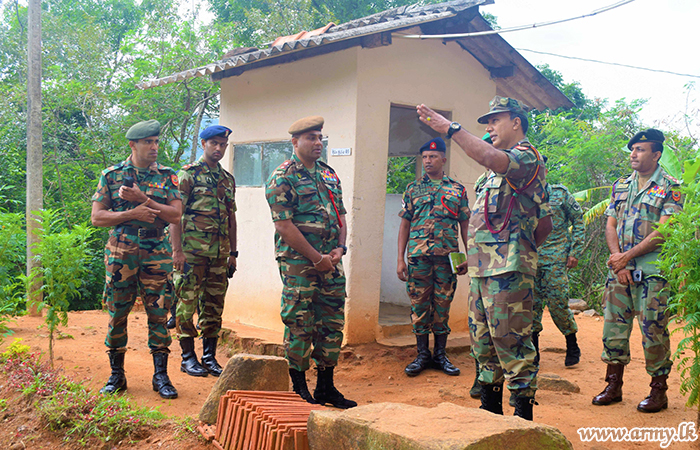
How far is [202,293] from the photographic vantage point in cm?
493

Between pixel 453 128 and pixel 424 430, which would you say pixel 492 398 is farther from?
pixel 453 128

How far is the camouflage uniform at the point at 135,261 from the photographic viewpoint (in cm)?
401

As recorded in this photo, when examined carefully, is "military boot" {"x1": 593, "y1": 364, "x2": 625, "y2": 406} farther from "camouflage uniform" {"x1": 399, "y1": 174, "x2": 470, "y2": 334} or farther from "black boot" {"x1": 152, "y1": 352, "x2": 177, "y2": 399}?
"black boot" {"x1": 152, "y1": 352, "x2": 177, "y2": 399}

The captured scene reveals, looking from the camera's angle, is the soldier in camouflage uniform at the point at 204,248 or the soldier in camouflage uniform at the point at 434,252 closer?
the soldier in camouflage uniform at the point at 204,248

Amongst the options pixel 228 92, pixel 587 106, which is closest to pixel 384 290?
pixel 228 92

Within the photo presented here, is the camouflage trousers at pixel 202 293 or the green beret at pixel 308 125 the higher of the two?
the green beret at pixel 308 125

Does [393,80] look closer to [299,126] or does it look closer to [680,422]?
[299,126]

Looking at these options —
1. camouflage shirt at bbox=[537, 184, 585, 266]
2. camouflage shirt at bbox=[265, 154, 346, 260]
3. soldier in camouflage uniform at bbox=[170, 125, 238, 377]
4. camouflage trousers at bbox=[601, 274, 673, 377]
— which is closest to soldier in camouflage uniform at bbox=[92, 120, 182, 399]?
soldier in camouflage uniform at bbox=[170, 125, 238, 377]

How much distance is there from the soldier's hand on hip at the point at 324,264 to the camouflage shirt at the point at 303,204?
0.13 meters

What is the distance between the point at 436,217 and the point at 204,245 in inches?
88.0

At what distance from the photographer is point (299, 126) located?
403cm

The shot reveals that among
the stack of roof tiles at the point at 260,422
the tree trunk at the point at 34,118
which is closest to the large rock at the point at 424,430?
the stack of roof tiles at the point at 260,422

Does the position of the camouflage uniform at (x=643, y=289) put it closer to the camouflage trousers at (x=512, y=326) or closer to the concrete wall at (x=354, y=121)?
the camouflage trousers at (x=512, y=326)

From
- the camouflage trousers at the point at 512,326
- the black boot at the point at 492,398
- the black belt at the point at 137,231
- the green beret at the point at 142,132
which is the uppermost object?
the green beret at the point at 142,132
